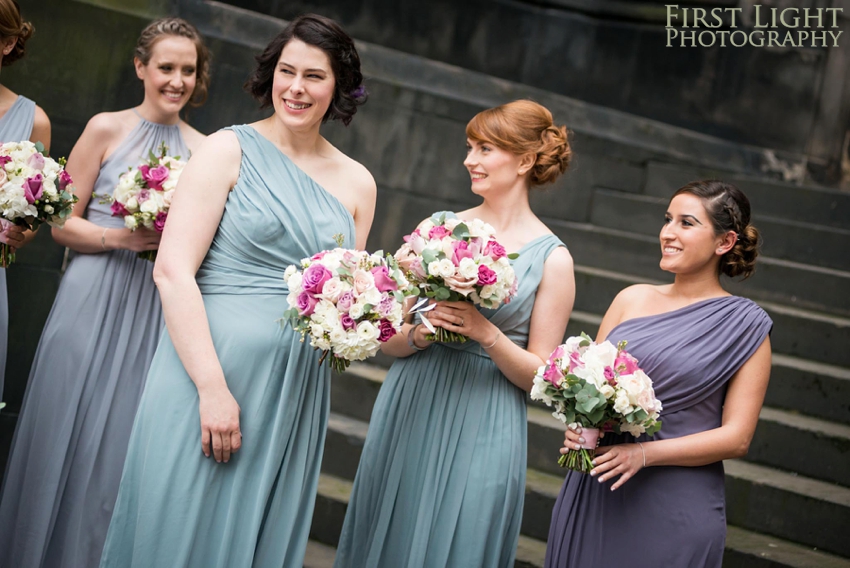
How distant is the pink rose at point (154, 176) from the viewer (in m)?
4.19

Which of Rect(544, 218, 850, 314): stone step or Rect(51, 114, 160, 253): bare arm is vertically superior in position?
Rect(544, 218, 850, 314): stone step

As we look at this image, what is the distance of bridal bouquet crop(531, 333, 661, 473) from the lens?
3117 mm

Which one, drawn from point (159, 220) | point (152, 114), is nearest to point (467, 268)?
point (159, 220)

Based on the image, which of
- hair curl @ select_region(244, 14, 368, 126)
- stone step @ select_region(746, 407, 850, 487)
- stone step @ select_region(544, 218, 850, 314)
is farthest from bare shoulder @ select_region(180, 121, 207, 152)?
stone step @ select_region(746, 407, 850, 487)

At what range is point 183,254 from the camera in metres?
2.99

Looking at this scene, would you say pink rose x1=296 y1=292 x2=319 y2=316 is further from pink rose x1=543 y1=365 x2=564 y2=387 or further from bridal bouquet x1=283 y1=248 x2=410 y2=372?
pink rose x1=543 y1=365 x2=564 y2=387

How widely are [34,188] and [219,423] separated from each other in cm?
153

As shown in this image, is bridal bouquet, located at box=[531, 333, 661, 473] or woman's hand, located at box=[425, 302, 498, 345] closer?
bridal bouquet, located at box=[531, 333, 661, 473]

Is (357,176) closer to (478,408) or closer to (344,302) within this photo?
(344,302)

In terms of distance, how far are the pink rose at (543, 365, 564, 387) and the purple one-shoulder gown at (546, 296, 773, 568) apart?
0.54m

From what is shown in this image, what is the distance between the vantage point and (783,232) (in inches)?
265

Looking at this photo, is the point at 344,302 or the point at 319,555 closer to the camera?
the point at 344,302

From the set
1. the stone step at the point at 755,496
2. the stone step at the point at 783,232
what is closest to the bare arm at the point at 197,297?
the stone step at the point at 755,496

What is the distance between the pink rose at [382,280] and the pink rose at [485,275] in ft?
1.14
